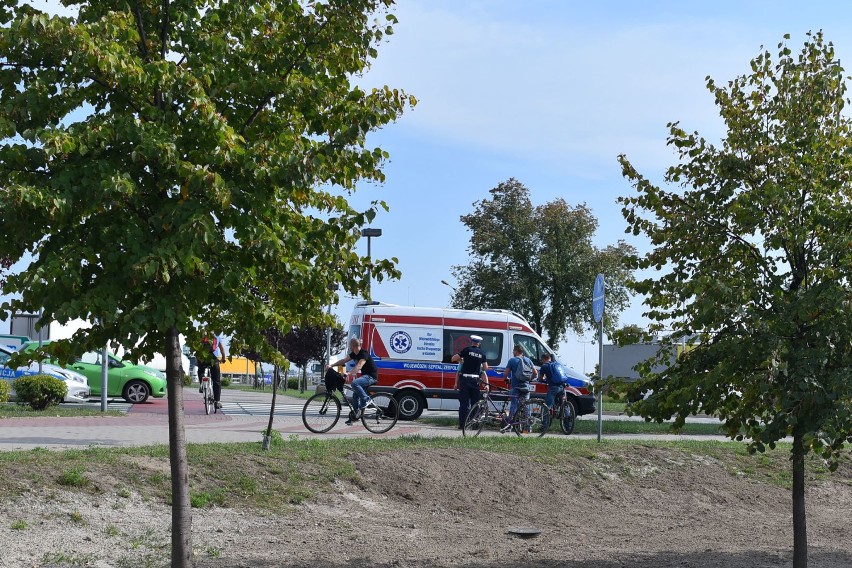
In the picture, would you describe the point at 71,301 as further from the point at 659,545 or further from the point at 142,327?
the point at 659,545

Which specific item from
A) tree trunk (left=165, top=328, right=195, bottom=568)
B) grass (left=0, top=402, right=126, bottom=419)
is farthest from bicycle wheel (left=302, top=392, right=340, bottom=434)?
tree trunk (left=165, top=328, right=195, bottom=568)

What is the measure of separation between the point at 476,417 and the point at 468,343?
19.1ft

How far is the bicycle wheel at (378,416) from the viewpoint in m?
17.3

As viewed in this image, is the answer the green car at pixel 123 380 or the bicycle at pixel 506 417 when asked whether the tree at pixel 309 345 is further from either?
the bicycle at pixel 506 417

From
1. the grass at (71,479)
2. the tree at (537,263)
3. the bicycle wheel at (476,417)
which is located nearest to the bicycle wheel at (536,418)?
the bicycle wheel at (476,417)

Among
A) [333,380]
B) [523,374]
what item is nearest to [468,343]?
[523,374]

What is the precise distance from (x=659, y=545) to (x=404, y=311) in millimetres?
13394

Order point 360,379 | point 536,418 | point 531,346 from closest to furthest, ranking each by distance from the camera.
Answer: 1. point 360,379
2. point 536,418
3. point 531,346

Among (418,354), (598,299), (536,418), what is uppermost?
(598,299)

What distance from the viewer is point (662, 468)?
14.5m

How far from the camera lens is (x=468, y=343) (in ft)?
77.1

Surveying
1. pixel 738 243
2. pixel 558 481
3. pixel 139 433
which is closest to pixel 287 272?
pixel 738 243

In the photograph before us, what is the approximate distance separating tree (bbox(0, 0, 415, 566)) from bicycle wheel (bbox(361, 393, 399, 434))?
1017 centimetres

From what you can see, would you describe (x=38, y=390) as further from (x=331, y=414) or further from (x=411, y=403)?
(x=411, y=403)
